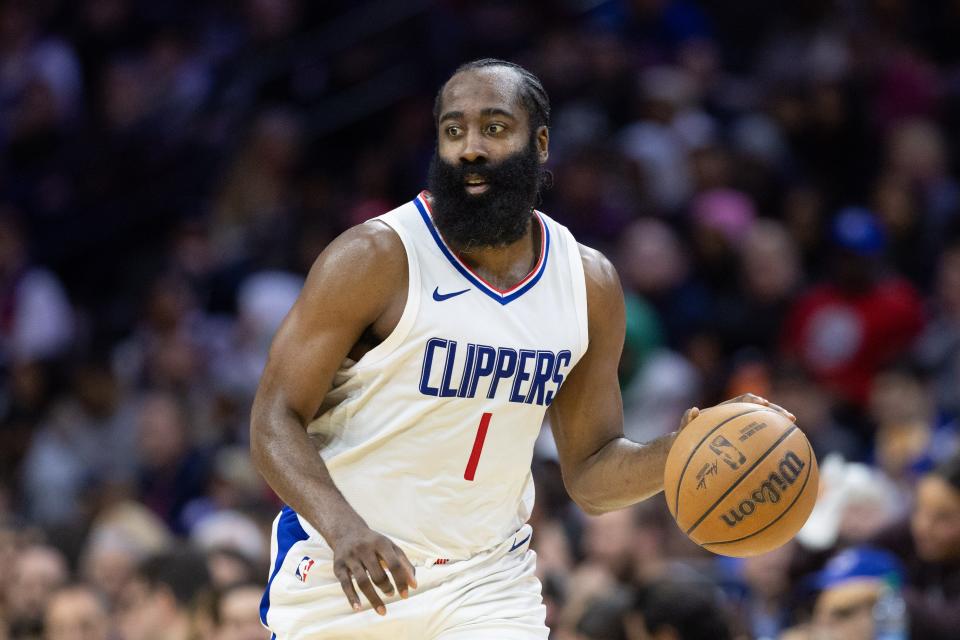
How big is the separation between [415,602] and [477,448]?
480 millimetres

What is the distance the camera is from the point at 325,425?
4.75 m

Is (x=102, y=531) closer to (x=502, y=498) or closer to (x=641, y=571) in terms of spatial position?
(x=641, y=571)

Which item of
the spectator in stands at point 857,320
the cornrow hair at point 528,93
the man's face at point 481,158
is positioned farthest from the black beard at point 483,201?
the spectator in stands at point 857,320

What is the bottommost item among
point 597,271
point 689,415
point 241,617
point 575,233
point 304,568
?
point 575,233

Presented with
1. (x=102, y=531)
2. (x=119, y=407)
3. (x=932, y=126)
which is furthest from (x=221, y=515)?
(x=932, y=126)

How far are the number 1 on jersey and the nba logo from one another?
0.52 meters

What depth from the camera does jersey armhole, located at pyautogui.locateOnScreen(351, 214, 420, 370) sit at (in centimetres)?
452

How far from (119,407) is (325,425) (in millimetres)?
6760

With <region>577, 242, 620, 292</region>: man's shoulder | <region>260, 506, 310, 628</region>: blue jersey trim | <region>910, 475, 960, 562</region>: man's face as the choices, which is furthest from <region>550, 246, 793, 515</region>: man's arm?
<region>910, 475, 960, 562</region>: man's face

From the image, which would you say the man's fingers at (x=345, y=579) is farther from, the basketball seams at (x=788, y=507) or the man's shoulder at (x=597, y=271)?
the man's shoulder at (x=597, y=271)

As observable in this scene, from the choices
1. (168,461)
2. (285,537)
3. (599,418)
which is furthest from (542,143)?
(168,461)

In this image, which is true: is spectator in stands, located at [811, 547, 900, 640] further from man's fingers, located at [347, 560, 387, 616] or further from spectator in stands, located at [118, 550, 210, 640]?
spectator in stands, located at [118, 550, 210, 640]

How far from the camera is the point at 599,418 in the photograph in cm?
504

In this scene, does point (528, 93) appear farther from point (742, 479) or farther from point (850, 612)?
point (850, 612)
